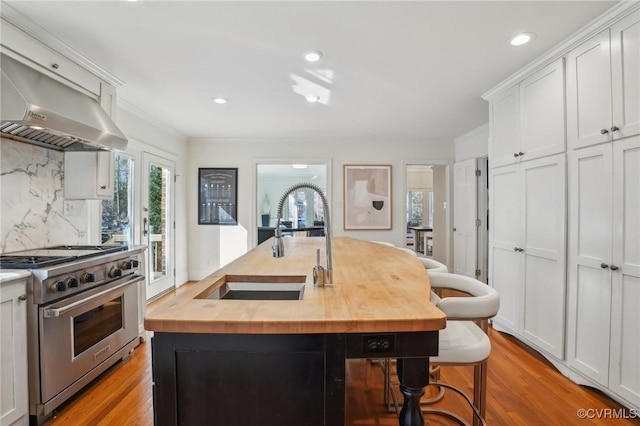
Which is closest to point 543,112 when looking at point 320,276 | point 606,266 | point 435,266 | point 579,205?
point 579,205

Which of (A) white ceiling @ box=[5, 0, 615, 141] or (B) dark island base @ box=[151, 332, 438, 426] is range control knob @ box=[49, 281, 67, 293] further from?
(A) white ceiling @ box=[5, 0, 615, 141]

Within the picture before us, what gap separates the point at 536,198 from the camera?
8.75 feet

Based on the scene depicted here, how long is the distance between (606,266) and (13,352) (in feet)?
11.3

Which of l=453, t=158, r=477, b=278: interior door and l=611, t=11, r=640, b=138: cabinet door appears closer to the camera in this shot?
l=611, t=11, r=640, b=138: cabinet door

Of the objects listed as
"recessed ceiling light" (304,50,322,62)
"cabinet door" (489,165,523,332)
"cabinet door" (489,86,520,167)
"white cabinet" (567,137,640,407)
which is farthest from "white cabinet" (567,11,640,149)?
"recessed ceiling light" (304,50,322,62)

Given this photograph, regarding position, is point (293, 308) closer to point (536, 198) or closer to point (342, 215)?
point (536, 198)

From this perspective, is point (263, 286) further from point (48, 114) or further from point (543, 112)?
point (543, 112)

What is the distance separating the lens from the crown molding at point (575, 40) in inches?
74.5

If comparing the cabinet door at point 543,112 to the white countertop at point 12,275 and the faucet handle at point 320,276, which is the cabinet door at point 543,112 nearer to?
the faucet handle at point 320,276

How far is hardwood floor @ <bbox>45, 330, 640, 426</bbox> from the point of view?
1867mm

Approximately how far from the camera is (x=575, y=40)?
7.32 feet

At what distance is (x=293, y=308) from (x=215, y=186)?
15.9ft

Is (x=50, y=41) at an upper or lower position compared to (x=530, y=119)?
upper
